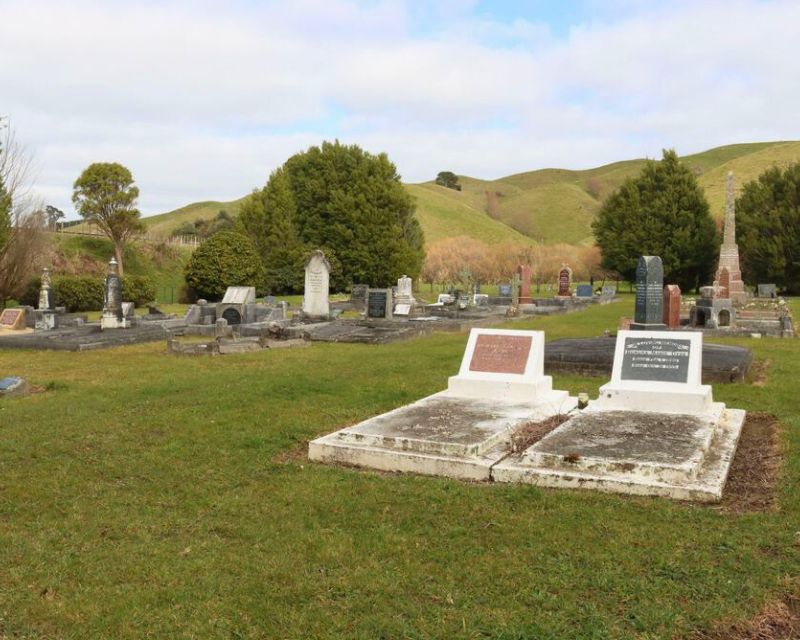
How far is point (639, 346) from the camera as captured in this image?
27.2 ft

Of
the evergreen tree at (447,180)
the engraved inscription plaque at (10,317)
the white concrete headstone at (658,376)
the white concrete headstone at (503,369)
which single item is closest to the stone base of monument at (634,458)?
the white concrete headstone at (658,376)

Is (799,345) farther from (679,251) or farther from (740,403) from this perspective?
(679,251)

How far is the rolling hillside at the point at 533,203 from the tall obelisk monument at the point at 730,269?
37.8 metres

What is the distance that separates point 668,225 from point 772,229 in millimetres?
6103

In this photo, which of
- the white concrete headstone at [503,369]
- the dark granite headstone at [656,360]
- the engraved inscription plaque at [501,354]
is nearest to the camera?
the dark granite headstone at [656,360]

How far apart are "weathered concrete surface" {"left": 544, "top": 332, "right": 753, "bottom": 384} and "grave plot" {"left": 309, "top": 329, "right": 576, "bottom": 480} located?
10.8 feet

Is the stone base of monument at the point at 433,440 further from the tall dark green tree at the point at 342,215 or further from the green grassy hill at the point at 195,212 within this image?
the green grassy hill at the point at 195,212

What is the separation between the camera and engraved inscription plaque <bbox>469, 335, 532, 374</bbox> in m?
8.60

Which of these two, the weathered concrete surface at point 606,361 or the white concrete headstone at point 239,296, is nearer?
the weathered concrete surface at point 606,361

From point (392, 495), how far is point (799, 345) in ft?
46.1

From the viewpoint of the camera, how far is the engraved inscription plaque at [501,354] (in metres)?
8.60

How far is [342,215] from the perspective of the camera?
44781mm

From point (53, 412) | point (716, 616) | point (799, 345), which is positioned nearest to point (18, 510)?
point (53, 412)

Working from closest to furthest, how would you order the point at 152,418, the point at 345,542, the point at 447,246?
the point at 345,542, the point at 152,418, the point at 447,246
